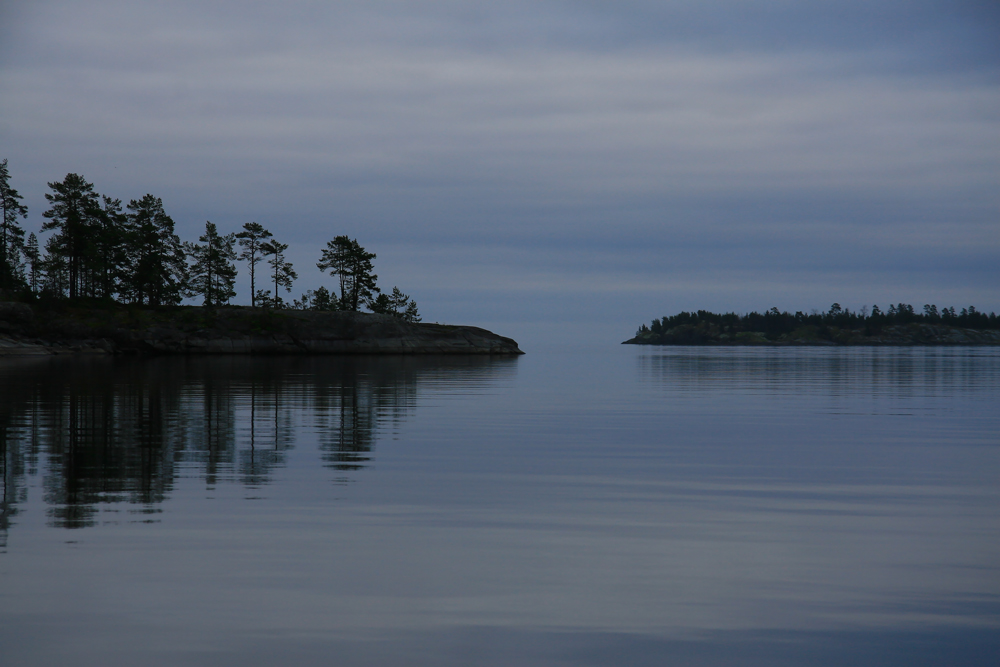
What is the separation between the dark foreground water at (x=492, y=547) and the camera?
23.2 feet

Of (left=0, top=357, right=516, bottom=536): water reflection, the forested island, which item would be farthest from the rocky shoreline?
(left=0, top=357, right=516, bottom=536): water reflection

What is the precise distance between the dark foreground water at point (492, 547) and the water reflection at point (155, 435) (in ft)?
0.41

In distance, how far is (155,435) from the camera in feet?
65.3

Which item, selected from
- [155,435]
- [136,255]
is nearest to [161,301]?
[136,255]

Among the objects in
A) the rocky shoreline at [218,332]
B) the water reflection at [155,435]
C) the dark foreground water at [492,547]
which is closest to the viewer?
the dark foreground water at [492,547]

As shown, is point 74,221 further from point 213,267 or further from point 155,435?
point 155,435

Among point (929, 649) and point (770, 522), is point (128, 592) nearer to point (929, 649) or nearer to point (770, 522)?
point (929, 649)

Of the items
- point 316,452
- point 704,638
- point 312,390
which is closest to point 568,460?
point 316,452

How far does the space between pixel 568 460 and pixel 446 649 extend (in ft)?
35.0

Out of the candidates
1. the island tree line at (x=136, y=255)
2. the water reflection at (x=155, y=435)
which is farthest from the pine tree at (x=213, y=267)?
the water reflection at (x=155, y=435)

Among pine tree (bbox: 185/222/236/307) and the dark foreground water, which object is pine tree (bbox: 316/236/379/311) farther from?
the dark foreground water

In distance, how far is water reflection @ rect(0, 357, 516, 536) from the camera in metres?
13.4

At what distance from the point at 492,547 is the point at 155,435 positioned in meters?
13.1

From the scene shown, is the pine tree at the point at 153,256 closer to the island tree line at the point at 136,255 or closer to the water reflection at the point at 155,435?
the island tree line at the point at 136,255
